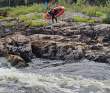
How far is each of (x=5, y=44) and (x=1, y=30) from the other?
437 centimetres

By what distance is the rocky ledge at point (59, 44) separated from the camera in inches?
447

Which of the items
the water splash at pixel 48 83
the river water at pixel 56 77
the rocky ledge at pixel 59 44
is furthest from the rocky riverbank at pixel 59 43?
the water splash at pixel 48 83

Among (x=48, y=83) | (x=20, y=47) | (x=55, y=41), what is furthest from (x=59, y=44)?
(x=48, y=83)

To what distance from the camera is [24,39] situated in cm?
1241

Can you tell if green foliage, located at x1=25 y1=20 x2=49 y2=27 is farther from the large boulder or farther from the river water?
the river water

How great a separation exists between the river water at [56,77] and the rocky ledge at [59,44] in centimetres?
54

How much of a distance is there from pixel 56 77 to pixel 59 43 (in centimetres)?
421

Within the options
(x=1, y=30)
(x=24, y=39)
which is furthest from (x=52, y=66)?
(x=1, y=30)

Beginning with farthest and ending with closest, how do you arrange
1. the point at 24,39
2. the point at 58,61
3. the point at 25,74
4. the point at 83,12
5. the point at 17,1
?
the point at 17,1, the point at 83,12, the point at 24,39, the point at 58,61, the point at 25,74

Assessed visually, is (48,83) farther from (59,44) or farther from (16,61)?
(59,44)

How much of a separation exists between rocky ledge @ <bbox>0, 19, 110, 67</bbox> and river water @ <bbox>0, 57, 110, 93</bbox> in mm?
541

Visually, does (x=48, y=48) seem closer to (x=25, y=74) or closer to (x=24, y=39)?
(x=24, y=39)

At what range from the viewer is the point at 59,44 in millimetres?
12172

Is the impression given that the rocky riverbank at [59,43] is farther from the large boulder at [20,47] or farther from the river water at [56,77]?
the river water at [56,77]
